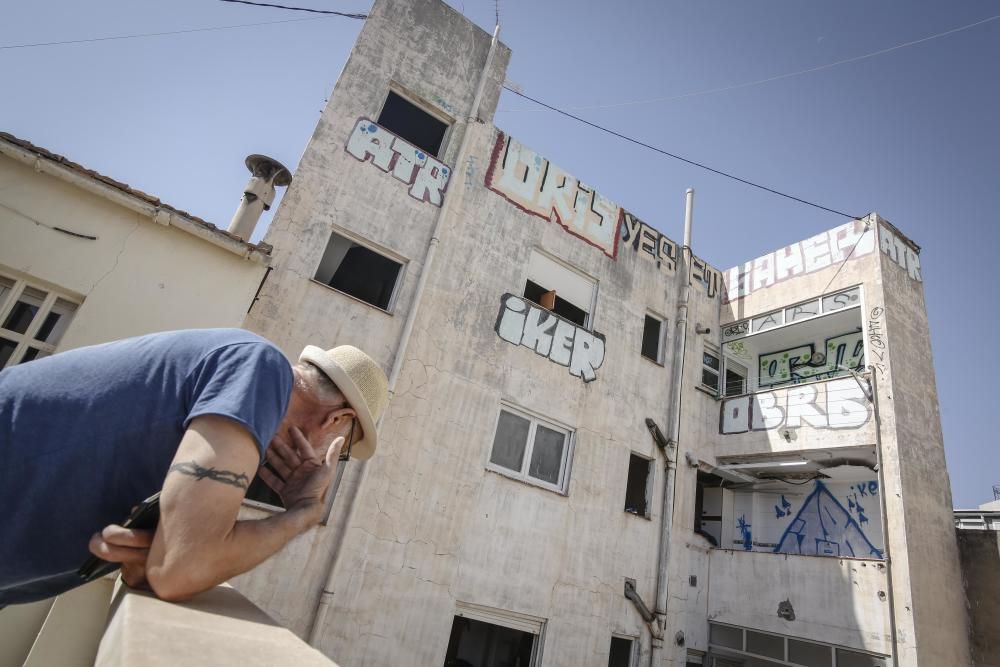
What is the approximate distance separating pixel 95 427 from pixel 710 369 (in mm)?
13684

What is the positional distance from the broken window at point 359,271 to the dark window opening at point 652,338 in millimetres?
6109

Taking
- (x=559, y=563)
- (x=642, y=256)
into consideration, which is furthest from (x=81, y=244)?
(x=642, y=256)

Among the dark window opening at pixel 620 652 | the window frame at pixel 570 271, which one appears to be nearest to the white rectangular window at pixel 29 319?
the window frame at pixel 570 271

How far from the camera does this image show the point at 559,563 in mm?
8906

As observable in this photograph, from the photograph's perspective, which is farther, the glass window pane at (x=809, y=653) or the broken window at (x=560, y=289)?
the broken window at (x=560, y=289)

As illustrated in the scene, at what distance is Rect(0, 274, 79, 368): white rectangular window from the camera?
213 inches

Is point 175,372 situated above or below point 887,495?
below

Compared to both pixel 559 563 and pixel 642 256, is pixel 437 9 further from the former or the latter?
pixel 559 563

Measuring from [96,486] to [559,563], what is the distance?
8619 millimetres

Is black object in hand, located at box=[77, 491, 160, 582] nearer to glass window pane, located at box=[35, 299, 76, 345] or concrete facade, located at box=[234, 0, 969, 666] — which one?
glass window pane, located at box=[35, 299, 76, 345]

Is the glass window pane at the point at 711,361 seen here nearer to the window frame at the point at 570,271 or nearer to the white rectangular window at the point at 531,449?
the window frame at the point at 570,271

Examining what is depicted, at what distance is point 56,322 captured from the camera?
5656 mm

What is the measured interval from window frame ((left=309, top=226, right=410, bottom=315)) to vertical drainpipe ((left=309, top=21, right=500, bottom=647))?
33 centimetres

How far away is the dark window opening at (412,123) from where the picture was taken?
32.2ft
